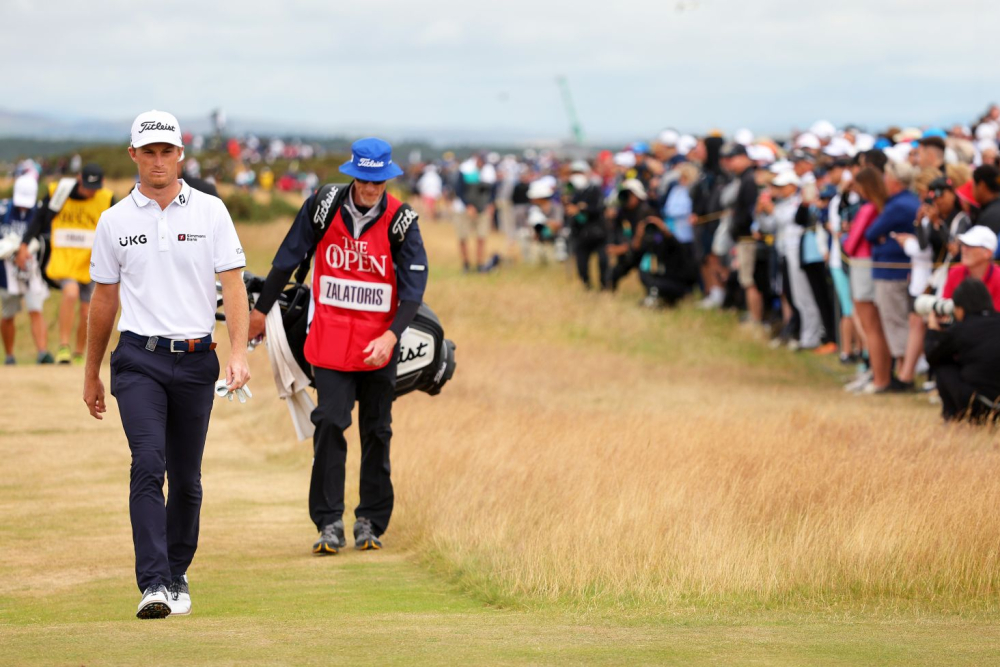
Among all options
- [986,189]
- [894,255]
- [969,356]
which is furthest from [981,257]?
[894,255]

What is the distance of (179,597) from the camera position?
6.59m

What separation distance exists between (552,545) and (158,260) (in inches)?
99.2

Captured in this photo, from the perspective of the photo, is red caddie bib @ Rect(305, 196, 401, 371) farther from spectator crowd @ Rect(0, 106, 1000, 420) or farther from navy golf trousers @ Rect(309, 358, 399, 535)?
spectator crowd @ Rect(0, 106, 1000, 420)

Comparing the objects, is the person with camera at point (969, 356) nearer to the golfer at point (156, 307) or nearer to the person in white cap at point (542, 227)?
the golfer at point (156, 307)

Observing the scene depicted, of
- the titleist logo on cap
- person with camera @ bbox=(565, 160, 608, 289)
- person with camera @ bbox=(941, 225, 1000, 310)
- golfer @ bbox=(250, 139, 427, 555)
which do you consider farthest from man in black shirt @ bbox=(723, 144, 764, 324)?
the titleist logo on cap

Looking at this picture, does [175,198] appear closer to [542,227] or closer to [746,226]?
[746,226]

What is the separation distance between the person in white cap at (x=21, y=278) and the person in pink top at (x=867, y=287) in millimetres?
8484

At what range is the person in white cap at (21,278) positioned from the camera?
1561cm

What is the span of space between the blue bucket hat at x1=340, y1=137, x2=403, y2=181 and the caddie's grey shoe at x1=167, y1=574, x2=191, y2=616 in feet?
7.61

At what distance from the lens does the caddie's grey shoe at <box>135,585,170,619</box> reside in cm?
618

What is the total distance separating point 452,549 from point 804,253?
986 cm

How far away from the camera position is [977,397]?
439 inches

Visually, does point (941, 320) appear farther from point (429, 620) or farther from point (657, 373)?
point (429, 620)

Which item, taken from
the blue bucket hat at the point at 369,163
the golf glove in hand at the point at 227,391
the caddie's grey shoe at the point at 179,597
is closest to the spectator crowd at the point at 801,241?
the blue bucket hat at the point at 369,163
